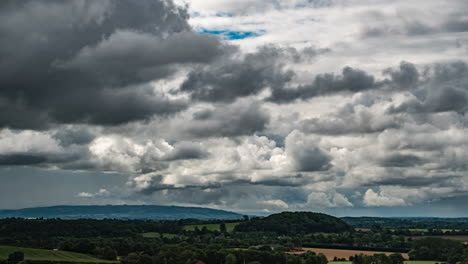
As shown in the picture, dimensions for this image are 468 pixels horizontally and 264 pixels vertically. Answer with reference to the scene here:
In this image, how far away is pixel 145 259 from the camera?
198750 millimetres

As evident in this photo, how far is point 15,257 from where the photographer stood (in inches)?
7141

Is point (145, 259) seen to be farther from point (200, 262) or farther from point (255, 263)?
point (255, 263)

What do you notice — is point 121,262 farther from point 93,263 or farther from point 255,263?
point 255,263

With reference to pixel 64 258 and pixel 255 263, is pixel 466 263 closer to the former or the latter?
pixel 255 263

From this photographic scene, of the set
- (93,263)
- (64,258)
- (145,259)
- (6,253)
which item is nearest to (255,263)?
(145,259)

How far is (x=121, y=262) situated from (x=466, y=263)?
118329 mm

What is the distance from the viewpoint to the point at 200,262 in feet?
654

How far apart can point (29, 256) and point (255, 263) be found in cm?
7683

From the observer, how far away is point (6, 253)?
630ft

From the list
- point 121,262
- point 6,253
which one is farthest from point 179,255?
point 6,253

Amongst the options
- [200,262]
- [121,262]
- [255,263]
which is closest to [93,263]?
[121,262]

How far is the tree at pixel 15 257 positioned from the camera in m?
179

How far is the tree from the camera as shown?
586ft

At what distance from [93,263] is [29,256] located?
21547 millimetres
